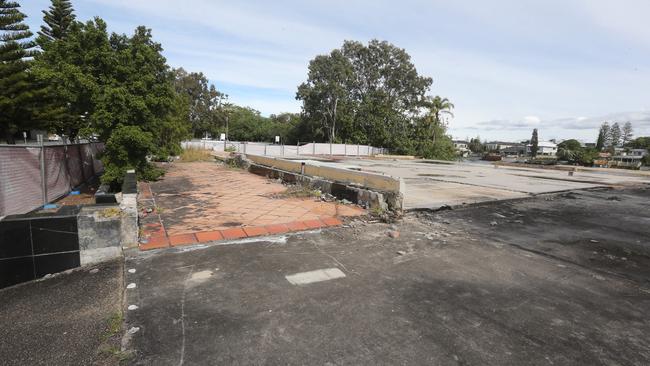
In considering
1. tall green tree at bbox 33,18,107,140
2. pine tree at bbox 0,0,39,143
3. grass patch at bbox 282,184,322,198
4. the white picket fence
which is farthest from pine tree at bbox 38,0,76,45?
grass patch at bbox 282,184,322,198

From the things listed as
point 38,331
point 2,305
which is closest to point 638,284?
point 38,331

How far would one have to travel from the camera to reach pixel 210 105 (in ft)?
169

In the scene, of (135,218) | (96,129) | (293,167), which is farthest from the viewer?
(293,167)

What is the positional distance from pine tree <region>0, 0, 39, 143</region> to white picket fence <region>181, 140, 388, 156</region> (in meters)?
13.6

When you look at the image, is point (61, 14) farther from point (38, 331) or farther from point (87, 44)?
point (38, 331)

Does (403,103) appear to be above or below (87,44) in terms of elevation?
above

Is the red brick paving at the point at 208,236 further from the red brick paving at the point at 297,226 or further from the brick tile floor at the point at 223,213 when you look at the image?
the red brick paving at the point at 297,226

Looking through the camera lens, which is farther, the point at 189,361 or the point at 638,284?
the point at 638,284

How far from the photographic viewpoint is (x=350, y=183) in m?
6.72

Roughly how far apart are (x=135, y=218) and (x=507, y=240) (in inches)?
182

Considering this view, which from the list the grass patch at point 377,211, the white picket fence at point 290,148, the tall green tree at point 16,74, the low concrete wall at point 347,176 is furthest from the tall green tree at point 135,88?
the white picket fence at point 290,148

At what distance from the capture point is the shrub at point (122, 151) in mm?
7516

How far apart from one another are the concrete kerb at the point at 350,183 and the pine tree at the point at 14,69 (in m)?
15.7

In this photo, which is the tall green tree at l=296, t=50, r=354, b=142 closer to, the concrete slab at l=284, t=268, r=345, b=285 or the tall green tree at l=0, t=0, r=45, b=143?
the tall green tree at l=0, t=0, r=45, b=143
